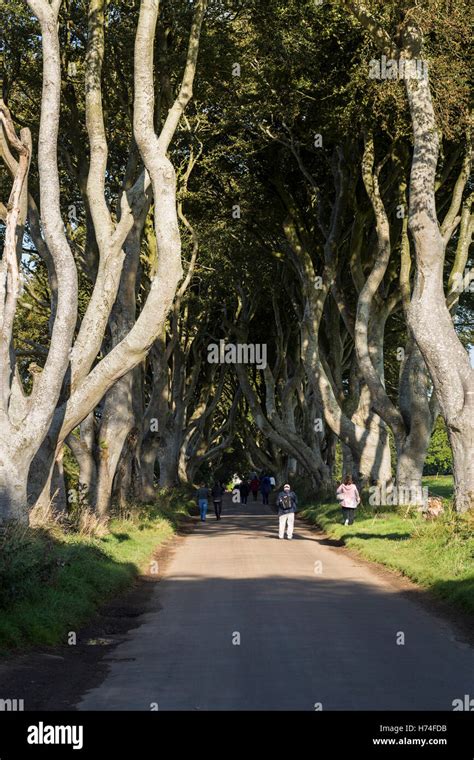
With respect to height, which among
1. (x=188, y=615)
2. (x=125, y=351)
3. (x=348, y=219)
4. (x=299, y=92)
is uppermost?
(x=299, y=92)

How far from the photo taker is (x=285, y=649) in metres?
10.9

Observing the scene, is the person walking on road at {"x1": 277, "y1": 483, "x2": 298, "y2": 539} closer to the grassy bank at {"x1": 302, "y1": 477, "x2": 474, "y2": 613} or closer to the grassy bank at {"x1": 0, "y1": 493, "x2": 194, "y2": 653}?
the grassy bank at {"x1": 302, "y1": 477, "x2": 474, "y2": 613}

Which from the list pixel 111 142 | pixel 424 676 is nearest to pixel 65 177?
pixel 111 142

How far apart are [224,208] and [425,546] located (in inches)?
701

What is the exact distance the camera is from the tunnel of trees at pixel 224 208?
1733 centimetres

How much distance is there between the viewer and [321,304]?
106ft

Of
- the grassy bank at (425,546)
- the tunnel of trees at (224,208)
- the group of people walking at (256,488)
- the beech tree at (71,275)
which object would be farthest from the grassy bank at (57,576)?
the group of people walking at (256,488)

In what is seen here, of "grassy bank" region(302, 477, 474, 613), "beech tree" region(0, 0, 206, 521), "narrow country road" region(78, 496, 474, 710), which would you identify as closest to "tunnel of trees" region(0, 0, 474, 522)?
"beech tree" region(0, 0, 206, 521)

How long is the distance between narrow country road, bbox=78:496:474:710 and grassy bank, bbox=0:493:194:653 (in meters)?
0.74

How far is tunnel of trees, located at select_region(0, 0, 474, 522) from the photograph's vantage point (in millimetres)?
17328

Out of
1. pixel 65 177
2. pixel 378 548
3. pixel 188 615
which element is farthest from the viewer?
pixel 65 177
